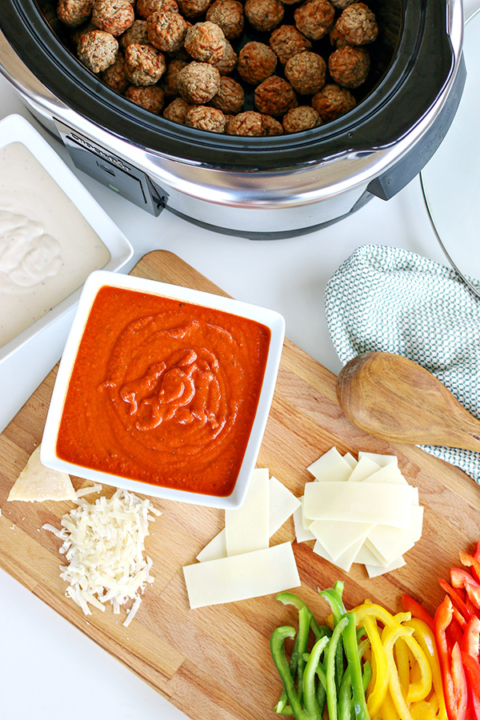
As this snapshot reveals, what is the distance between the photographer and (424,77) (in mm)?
1050

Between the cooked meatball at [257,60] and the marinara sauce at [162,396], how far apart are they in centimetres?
58

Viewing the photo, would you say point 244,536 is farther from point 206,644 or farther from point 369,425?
point 369,425

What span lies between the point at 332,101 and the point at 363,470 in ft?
2.99

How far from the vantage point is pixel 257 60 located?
1.27 metres

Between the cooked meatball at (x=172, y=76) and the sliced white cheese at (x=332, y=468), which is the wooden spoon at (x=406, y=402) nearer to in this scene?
the sliced white cheese at (x=332, y=468)

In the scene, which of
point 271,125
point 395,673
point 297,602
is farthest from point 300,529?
point 271,125

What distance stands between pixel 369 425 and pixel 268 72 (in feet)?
2.91

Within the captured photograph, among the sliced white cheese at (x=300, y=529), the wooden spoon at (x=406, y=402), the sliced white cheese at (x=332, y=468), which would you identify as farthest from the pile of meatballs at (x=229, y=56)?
the sliced white cheese at (x=300, y=529)

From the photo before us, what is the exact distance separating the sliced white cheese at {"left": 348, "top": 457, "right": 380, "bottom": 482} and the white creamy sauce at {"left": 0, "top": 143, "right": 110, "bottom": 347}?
858 mm

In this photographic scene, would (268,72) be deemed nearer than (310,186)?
No

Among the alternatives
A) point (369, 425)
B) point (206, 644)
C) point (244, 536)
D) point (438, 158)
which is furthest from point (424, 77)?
point (206, 644)

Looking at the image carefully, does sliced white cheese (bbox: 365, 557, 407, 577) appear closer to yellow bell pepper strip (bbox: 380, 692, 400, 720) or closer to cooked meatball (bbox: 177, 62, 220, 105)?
yellow bell pepper strip (bbox: 380, 692, 400, 720)

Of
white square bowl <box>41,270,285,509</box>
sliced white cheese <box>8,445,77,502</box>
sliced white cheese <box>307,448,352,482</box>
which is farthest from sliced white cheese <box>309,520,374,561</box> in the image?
sliced white cheese <box>8,445,77,502</box>

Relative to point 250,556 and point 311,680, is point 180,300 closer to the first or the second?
point 250,556
